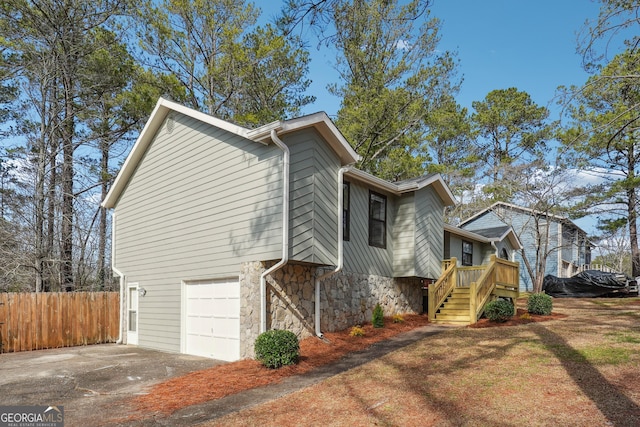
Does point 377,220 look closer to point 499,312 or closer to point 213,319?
point 499,312

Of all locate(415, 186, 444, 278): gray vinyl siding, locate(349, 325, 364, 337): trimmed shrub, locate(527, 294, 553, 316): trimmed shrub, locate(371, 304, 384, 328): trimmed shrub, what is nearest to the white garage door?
locate(349, 325, 364, 337): trimmed shrub

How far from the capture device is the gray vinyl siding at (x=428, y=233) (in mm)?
14078

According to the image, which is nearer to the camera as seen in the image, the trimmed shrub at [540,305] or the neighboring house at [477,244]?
the trimmed shrub at [540,305]

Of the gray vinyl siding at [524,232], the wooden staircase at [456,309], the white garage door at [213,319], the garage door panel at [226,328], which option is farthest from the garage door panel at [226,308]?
the gray vinyl siding at [524,232]

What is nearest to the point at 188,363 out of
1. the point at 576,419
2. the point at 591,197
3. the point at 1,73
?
the point at 576,419

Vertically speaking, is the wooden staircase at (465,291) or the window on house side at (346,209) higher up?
the window on house side at (346,209)

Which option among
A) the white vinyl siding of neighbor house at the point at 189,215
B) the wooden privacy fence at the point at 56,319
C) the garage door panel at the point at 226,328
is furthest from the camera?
the wooden privacy fence at the point at 56,319

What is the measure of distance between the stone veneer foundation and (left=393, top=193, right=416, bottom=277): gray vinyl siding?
2.42 feet

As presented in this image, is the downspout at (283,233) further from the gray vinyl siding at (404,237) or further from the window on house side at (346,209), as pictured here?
the gray vinyl siding at (404,237)

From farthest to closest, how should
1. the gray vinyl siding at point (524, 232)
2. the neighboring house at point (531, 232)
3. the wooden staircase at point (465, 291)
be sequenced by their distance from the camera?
the gray vinyl siding at point (524, 232) < the neighboring house at point (531, 232) < the wooden staircase at point (465, 291)

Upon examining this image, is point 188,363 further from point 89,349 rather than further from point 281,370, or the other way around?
point 89,349

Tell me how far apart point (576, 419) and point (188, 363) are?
7664 mm

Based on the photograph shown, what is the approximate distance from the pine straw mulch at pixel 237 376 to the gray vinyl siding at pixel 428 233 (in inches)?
121

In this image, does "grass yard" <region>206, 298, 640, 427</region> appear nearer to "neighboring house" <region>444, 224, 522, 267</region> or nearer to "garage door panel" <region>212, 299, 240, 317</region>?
"garage door panel" <region>212, 299, 240, 317</region>
